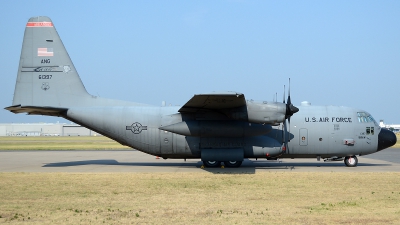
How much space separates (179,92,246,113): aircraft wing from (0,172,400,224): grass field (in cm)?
348

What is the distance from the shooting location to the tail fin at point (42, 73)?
22.9 meters

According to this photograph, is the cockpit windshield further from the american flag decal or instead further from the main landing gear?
the american flag decal

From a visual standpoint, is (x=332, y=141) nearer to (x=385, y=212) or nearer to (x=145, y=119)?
(x=145, y=119)

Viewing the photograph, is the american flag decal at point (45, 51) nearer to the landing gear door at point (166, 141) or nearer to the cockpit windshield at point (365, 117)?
the landing gear door at point (166, 141)

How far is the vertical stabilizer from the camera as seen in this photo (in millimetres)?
22938

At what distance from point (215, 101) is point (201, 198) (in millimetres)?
7611

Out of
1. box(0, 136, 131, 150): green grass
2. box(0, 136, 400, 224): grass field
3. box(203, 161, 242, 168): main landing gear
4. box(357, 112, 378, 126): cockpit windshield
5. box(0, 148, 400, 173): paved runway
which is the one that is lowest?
box(0, 136, 400, 224): grass field

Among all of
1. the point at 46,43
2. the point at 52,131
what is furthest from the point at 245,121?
the point at 52,131

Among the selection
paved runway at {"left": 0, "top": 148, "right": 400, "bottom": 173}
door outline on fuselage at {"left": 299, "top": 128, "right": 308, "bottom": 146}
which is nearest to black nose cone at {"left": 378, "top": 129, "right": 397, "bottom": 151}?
paved runway at {"left": 0, "top": 148, "right": 400, "bottom": 173}

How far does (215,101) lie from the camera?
66.6 ft

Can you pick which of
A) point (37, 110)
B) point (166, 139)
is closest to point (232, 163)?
point (166, 139)

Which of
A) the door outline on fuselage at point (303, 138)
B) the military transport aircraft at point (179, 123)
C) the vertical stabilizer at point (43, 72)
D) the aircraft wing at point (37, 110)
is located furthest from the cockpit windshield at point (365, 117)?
the aircraft wing at point (37, 110)

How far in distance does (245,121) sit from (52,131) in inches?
5917

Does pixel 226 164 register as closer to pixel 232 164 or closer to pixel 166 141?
pixel 232 164
